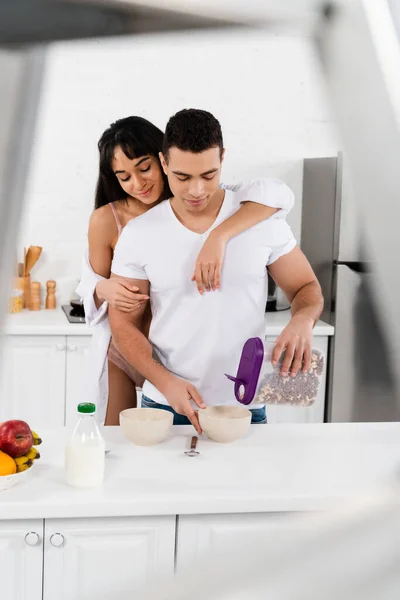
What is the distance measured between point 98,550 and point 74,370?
4.06 feet

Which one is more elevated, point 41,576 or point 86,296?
point 86,296

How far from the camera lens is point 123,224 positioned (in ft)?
5.80

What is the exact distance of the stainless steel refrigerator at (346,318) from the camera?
2.54 metres

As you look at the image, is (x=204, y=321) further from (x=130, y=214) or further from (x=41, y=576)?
(x=41, y=576)

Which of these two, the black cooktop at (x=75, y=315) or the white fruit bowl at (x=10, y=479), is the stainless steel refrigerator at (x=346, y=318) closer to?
the black cooktop at (x=75, y=315)

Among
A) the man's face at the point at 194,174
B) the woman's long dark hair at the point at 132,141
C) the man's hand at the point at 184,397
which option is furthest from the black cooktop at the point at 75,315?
the man's hand at the point at 184,397

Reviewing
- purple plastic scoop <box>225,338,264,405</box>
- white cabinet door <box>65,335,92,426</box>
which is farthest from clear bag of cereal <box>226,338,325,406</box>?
white cabinet door <box>65,335,92,426</box>

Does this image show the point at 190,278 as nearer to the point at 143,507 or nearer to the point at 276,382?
the point at 276,382

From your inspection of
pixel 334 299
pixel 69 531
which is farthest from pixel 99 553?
pixel 334 299

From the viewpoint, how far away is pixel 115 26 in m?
0.11

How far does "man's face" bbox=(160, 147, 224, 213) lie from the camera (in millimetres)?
1438

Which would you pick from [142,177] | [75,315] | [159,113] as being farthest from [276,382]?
[159,113]

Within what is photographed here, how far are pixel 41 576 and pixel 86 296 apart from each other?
26.4 inches

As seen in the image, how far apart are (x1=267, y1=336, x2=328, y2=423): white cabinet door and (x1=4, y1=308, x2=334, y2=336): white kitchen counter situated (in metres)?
0.04
